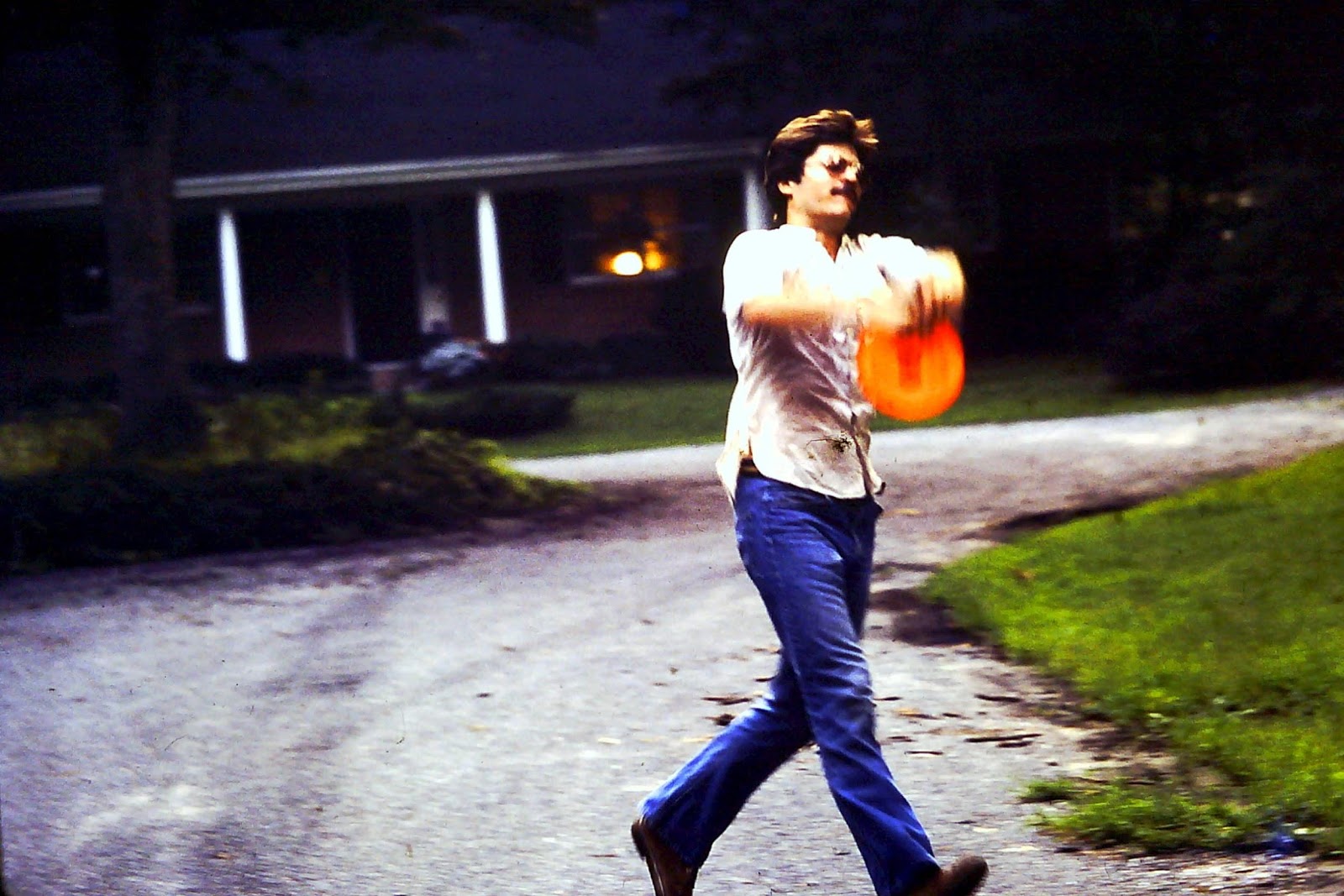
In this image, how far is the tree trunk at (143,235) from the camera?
16391 millimetres

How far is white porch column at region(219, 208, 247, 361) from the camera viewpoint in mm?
27766

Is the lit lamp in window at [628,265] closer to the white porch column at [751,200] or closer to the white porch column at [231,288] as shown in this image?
the white porch column at [751,200]

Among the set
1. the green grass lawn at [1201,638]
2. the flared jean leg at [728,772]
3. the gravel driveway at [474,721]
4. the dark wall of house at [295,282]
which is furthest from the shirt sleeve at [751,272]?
the dark wall of house at [295,282]

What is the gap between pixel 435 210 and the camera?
29734 millimetres

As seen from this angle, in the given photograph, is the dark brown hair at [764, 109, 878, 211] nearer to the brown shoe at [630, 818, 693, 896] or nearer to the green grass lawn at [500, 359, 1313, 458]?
the brown shoe at [630, 818, 693, 896]

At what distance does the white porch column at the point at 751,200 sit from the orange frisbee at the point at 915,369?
2392cm

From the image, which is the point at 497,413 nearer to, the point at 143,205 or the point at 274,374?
the point at 143,205

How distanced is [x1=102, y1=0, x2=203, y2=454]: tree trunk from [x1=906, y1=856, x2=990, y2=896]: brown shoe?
43.1 feet

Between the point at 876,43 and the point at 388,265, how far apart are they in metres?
8.99

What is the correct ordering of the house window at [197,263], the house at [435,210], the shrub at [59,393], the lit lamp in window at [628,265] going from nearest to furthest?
1. the shrub at [59,393]
2. the house at [435,210]
3. the lit lamp in window at [628,265]
4. the house window at [197,263]

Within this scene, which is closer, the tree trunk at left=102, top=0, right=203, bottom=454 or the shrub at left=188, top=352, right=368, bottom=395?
the tree trunk at left=102, top=0, right=203, bottom=454

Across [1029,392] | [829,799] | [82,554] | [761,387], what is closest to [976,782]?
[829,799]

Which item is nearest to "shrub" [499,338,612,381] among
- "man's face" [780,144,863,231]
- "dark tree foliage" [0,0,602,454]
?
"dark tree foliage" [0,0,602,454]

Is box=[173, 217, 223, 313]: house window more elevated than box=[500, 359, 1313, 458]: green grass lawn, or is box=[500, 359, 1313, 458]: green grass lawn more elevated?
box=[173, 217, 223, 313]: house window
